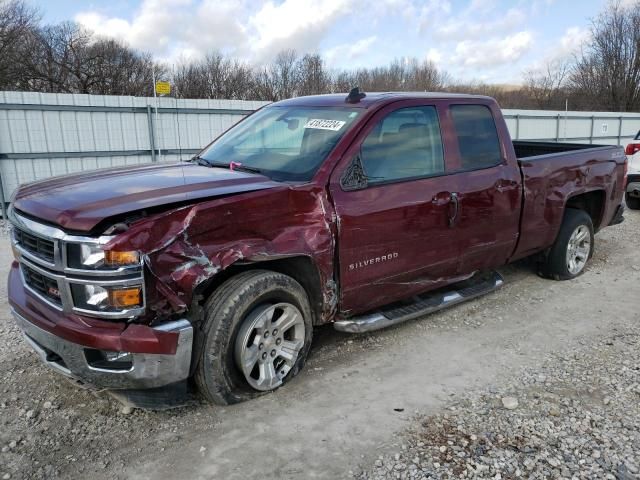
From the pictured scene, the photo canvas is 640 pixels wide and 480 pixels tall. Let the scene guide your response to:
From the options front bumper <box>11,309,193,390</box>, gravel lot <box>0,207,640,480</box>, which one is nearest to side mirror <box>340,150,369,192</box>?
gravel lot <box>0,207,640,480</box>

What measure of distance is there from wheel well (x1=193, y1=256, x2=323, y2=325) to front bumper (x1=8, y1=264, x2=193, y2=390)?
356 millimetres

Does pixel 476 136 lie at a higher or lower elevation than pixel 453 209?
higher

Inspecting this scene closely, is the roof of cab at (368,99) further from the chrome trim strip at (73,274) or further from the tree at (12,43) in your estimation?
the tree at (12,43)

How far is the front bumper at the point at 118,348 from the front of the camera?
2.76 m

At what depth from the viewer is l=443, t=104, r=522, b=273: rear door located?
14.1ft

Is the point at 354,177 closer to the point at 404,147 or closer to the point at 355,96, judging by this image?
the point at 404,147

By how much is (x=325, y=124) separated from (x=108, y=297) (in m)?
1.99

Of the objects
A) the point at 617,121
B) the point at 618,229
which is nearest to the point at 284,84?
the point at 617,121

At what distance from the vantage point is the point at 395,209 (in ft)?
12.4

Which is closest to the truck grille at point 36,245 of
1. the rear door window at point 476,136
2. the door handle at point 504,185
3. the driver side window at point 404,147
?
the driver side window at point 404,147

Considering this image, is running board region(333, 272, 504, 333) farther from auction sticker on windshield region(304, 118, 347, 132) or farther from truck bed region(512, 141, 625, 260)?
auction sticker on windshield region(304, 118, 347, 132)

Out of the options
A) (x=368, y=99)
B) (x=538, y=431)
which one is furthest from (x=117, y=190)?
(x=538, y=431)

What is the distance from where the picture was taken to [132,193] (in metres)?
2.99

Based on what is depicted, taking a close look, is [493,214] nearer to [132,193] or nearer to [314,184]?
[314,184]
